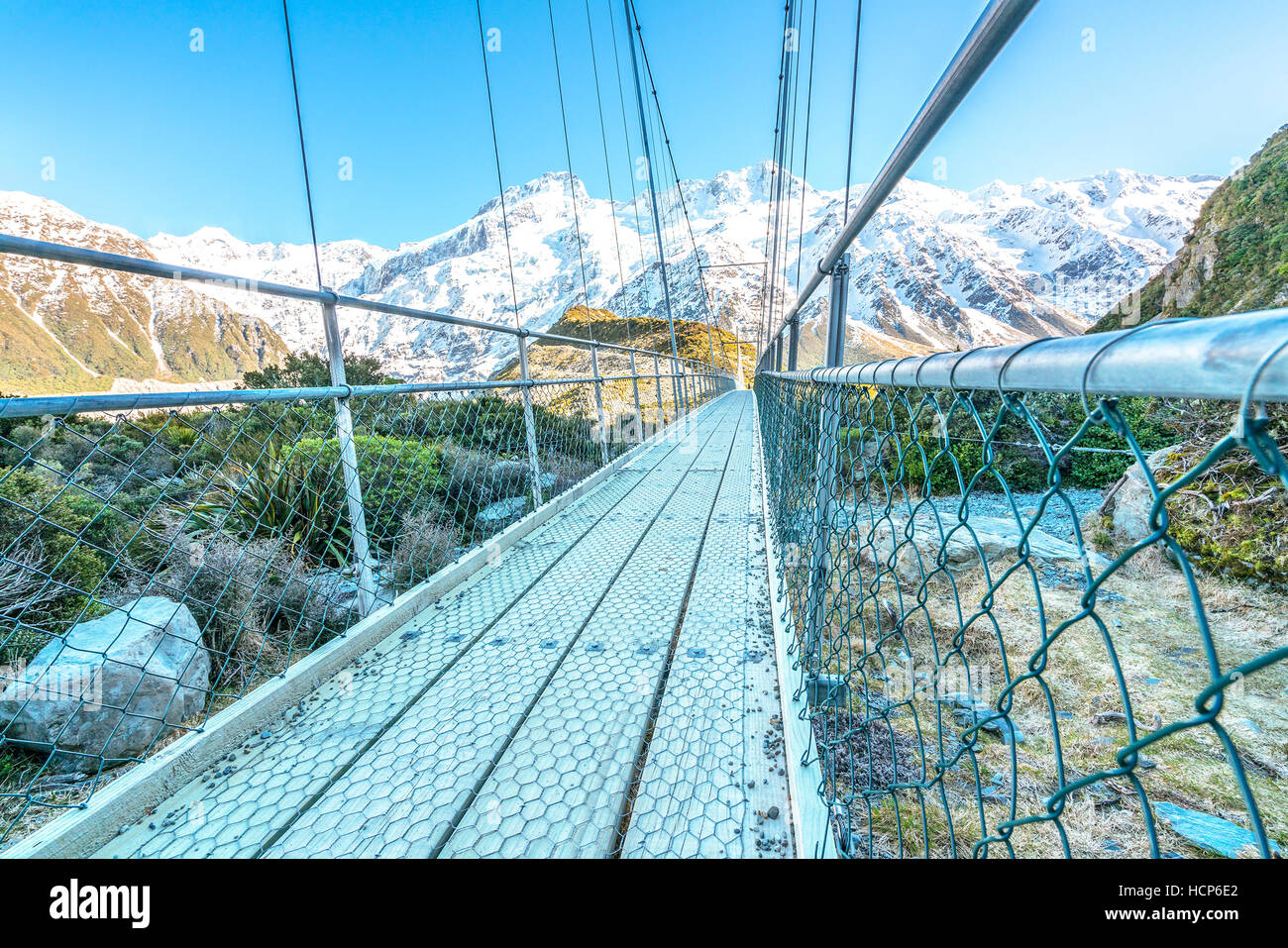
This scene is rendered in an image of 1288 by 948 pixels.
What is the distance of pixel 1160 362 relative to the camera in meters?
0.33

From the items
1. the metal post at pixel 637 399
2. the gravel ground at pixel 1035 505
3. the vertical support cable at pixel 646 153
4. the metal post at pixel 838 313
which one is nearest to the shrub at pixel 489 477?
the metal post at pixel 637 399

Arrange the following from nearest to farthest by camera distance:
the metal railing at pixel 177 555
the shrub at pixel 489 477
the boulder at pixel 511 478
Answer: the metal railing at pixel 177 555 → the shrub at pixel 489 477 → the boulder at pixel 511 478

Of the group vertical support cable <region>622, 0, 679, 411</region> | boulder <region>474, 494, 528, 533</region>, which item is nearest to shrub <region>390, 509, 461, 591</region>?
boulder <region>474, 494, 528, 533</region>

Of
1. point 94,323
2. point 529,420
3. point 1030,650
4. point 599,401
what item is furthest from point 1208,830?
point 94,323

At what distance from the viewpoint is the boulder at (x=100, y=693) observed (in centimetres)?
131

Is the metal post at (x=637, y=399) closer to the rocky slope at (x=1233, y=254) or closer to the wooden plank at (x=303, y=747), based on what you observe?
the wooden plank at (x=303, y=747)

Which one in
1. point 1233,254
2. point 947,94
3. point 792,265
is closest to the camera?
point 947,94

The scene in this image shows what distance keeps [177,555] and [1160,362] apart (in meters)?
2.63

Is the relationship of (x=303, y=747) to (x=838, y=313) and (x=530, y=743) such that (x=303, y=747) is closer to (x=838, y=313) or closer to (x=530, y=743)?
(x=530, y=743)

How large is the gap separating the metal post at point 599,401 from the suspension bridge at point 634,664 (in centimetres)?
131

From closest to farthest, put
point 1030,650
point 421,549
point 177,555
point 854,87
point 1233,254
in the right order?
point 177,555, point 854,87, point 421,549, point 1030,650, point 1233,254

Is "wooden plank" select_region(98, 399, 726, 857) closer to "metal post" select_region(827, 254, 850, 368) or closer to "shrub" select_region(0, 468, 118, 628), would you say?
"shrub" select_region(0, 468, 118, 628)

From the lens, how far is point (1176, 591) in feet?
10.9

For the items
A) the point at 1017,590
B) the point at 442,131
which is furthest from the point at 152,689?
the point at 442,131
